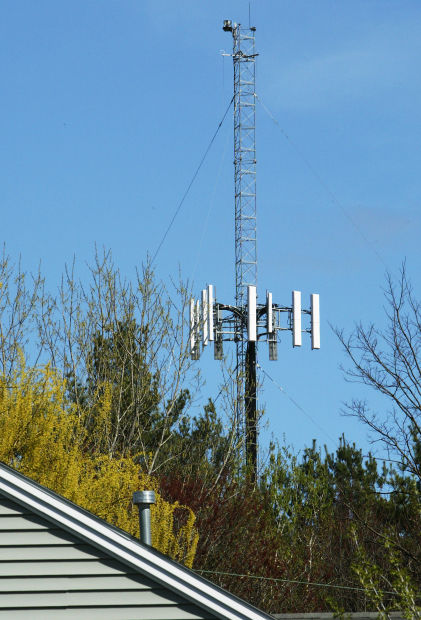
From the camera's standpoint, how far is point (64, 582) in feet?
26.0

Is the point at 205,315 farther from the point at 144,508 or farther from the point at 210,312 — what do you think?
the point at 144,508

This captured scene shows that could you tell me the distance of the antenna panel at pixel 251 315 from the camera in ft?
92.5

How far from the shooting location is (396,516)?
28.8 metres

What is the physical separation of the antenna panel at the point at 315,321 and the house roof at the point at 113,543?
21.2 m

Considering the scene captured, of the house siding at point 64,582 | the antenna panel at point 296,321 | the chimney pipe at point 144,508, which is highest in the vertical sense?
the antenna panel at point 296,321

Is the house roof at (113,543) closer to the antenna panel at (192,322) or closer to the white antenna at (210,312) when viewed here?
the antenna panel at (192,322)

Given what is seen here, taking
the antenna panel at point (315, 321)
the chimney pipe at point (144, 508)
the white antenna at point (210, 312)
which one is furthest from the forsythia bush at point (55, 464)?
the antenna panel at point (315, 321)

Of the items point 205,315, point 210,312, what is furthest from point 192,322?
point 210,312

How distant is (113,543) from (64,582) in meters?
0.57

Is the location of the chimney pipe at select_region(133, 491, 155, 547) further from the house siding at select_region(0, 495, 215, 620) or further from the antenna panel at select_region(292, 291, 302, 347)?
the antenna panel at select_region(292, 291, 302, 347)

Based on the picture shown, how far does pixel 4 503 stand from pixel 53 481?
7.46 m

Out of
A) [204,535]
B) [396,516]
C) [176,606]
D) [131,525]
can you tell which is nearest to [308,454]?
[396,516]

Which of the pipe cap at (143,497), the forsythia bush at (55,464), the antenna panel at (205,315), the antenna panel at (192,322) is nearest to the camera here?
the pipe cap at (143,497)

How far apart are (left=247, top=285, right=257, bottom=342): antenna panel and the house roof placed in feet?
66.8
